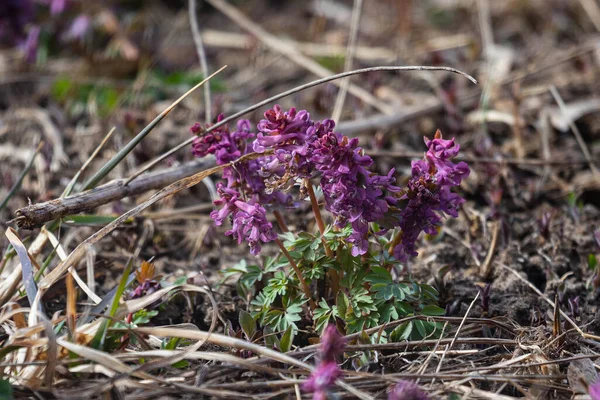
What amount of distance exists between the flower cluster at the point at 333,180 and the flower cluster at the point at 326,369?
17.2 inches

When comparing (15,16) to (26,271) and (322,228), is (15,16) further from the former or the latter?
(322,228)

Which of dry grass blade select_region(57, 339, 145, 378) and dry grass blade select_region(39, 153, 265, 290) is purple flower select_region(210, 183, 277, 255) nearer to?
dry grass blade select_region(39, 153, 265, 290)

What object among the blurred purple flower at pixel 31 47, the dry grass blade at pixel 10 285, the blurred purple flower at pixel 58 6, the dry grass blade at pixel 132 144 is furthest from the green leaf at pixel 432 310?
the blurred purple flower at pixel 58 6

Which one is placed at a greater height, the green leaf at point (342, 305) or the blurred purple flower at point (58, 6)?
the blurred purple flower at point (58, 6)

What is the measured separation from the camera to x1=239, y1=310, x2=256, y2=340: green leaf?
2236 millimetres

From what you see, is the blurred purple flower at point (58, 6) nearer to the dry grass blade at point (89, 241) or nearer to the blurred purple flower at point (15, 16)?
the blurred purple flower at point (15, 16)

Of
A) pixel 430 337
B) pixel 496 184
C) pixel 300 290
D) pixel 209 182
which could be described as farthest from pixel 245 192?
pixel 496 184

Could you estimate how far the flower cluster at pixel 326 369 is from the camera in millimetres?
1743

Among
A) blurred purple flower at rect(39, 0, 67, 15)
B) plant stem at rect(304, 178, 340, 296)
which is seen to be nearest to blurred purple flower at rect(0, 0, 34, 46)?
blurred purple flower at rect(39, 0, 67, 15)

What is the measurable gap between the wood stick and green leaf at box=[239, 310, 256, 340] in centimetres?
80

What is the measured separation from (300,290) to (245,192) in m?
0.40

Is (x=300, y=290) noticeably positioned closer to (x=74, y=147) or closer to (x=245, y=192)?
(x=245, y=192)

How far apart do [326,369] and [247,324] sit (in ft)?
1.80

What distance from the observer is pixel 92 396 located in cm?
190
